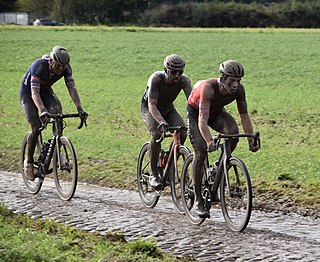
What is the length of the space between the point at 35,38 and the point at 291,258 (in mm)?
54961

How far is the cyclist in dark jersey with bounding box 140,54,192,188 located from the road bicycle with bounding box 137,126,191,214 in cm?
9

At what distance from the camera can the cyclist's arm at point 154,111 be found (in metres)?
13.4

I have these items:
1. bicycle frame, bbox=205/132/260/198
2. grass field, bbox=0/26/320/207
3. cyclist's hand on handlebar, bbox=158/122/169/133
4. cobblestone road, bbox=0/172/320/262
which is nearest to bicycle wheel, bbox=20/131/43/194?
cobblestone road, bbox=0/172/320/262

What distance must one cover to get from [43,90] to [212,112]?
3572 mm

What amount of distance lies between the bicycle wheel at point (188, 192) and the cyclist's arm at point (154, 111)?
2.21 ft

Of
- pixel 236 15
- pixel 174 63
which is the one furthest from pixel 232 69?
pixel 236 15

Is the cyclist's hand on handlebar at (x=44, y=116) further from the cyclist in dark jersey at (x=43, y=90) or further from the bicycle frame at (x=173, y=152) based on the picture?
the bicycle frame at (x=173, y=152)

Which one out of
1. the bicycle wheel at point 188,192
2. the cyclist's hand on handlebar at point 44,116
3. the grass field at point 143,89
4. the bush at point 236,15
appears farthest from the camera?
the bush at point 236,15

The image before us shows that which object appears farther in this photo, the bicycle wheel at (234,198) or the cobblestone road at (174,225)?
the bicycle wheel at (234,198)

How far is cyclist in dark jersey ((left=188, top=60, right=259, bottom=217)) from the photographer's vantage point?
1220 cm

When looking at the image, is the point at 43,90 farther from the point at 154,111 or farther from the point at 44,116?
the point at 154,111

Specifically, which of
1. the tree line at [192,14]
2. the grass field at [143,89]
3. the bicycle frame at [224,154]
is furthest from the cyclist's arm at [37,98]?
the tree line at [192,14]

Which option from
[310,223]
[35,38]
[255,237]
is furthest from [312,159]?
[35,38]

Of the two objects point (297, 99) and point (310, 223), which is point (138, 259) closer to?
point (310, 223)
